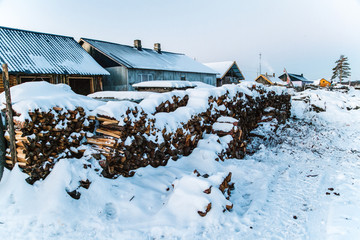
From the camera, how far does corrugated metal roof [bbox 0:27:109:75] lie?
13.3 metres

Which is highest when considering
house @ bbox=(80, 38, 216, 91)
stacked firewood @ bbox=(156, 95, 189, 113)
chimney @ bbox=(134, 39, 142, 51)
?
chimney @ bbox=(134, 39, 142, 51)

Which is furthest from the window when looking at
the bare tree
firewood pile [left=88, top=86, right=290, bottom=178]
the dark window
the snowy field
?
the bare tree

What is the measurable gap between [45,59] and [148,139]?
44.3 ft

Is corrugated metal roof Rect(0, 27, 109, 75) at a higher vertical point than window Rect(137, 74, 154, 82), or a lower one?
higher

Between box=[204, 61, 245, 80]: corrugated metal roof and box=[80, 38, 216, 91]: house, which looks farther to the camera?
box=[204, 61, 245, 80]: corrugated metal roof

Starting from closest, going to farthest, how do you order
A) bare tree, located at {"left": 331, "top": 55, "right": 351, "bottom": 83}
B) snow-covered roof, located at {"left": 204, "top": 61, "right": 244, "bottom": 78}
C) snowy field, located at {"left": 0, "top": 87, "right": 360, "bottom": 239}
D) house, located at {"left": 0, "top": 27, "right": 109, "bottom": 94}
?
snowy field, located at {"left": 0, "top": 87, "right": 360, "bottom": 239} < house, located at {"left": 0, "top": 27, "right": 109, "bottom": 94} < snow-covered roof, located at {"left": 204, "top": 61, "right": 244, "bottom": 78} < bare tree, located at {"left": 331, "top": 55, "right": 351, "bottom": 83}

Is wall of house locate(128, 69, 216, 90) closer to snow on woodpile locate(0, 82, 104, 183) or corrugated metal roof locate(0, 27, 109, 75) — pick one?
corrugated metal roof locate(0, 27, 109, 75)

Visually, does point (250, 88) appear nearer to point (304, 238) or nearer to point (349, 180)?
point (349, 180)

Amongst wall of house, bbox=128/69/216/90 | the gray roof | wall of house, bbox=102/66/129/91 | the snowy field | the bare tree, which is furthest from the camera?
the bare tree

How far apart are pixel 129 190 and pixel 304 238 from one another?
3.15 meters

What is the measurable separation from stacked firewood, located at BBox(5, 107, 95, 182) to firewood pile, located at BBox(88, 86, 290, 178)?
556mm

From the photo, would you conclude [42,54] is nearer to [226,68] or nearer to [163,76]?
[163,76]

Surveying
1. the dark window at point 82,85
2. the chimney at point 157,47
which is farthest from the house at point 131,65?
the dark window at point 82,85

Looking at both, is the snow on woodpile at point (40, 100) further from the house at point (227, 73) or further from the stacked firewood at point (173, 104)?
the house at point (227, 73)
